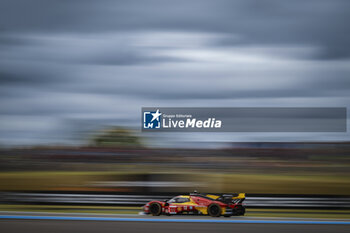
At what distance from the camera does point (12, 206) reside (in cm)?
884

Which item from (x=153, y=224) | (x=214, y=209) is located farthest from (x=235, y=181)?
(x=153, y=224)

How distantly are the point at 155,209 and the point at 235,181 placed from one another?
3.09 metres

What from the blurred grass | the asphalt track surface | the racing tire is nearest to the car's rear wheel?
the asphalt track surface

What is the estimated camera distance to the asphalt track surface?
565cm

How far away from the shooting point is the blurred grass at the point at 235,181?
29.3 ft

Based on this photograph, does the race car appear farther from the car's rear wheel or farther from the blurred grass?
the blurred grass

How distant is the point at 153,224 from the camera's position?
6.10 metres

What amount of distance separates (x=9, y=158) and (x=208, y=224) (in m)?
6.37

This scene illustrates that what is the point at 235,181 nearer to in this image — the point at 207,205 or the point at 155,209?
the point at 207,205

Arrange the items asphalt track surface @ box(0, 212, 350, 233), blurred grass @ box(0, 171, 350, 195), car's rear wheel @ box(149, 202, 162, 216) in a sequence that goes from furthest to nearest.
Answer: blurred grass @ box(0, 171, 350, 195) → car's rear wheel @ box(149, 202, 162, 216) → asphalt track surface @ box(0, 212, 350, 233)

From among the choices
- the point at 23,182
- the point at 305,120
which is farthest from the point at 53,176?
the point at 305,120

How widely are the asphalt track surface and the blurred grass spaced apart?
78.6 inches

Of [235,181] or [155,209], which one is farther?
[235,181]

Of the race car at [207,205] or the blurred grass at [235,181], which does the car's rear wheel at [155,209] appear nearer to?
the race car at [207,205]
